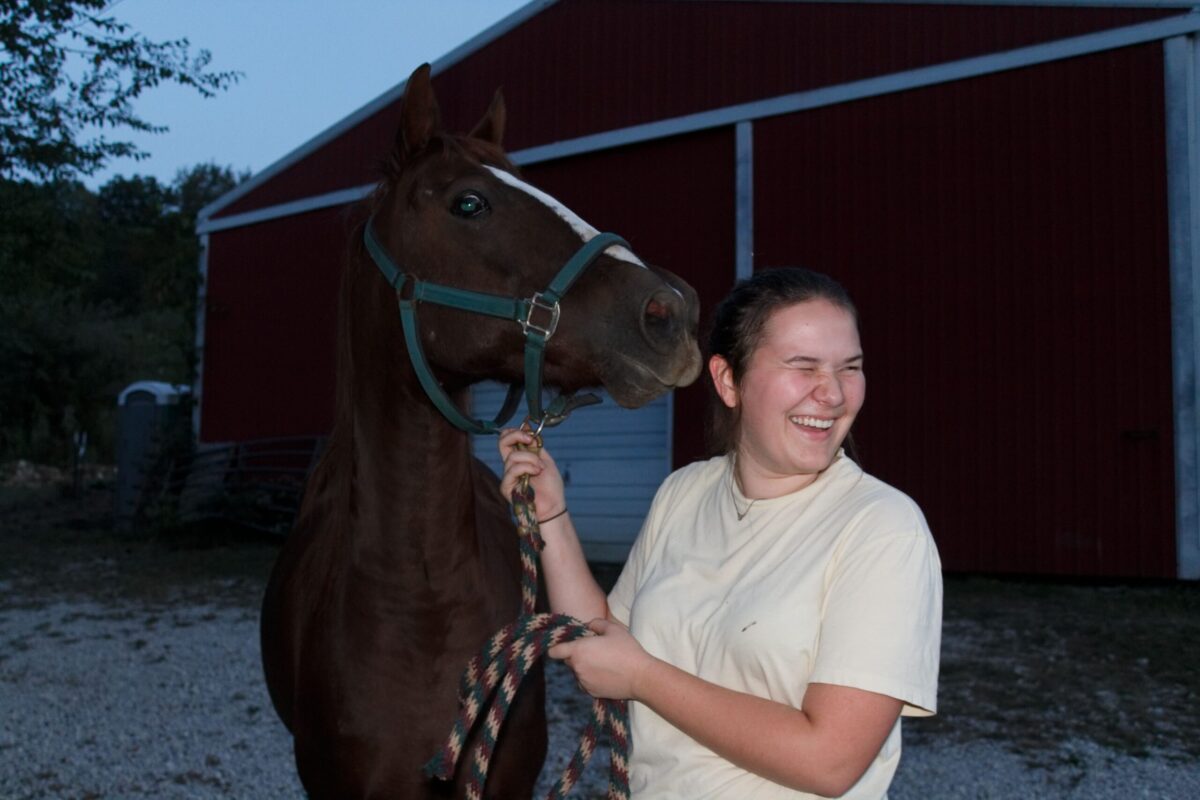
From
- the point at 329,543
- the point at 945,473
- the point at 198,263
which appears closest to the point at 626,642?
the point at 329,543

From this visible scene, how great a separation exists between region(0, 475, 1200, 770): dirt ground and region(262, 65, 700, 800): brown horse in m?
2.89

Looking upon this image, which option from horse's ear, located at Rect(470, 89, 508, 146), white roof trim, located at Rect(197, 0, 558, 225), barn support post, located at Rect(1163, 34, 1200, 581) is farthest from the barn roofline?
horse's ear, located at Rect(470, 89, 508, 146)

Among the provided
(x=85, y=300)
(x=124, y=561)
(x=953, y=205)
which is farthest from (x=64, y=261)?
(x=85, y=300)

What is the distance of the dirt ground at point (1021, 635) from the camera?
4438 mm

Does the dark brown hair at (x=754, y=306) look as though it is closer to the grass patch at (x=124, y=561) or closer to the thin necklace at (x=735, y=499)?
the thin necklace at (x=735, y=499)

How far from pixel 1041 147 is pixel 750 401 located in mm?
7533

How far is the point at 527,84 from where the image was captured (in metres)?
11.0

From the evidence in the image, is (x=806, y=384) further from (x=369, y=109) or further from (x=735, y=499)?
(x=369, y=109)

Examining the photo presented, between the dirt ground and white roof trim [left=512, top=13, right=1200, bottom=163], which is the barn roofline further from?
the dirt ground

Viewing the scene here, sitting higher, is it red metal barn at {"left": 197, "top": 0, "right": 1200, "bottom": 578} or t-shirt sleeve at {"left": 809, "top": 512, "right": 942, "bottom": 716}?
red metal barn at {"left": 197, "top": 0, "right": 1200, "bottom": 578}

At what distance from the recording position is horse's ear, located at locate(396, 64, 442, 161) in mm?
2229

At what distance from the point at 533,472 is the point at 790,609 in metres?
0.54

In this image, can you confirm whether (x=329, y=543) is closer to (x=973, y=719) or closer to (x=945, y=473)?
(x=973, y=719)

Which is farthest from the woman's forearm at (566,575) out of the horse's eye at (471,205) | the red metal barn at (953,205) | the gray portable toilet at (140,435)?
the gray portable toilet at (140,435)
